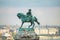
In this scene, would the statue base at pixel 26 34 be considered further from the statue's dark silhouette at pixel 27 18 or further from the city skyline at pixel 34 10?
the city skyline at pixel 34 10

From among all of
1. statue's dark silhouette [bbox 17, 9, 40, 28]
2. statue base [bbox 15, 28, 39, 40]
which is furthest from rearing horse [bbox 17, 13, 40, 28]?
statue base [bbox 15, 28, 39, 40]

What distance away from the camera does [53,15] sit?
3.79m

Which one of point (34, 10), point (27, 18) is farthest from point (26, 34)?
point (34, 10)

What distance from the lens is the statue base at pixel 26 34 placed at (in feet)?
11.3

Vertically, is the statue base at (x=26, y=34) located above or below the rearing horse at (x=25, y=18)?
below

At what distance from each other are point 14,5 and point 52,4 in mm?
712

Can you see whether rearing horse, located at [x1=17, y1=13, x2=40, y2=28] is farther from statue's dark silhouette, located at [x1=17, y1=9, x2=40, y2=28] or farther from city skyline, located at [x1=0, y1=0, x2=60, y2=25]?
city skyline, located at [x1=0, y1=0, x2=60, y2=25]

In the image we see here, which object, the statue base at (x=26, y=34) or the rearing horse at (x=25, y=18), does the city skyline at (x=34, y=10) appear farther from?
the statue base at (x=26, y=34)

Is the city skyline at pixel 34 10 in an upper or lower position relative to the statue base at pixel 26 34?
upper

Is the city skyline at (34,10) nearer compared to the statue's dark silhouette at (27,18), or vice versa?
the statue's dark silhouette at (27,18)

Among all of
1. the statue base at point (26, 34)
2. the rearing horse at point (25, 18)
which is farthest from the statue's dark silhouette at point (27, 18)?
the statue base at point (26, 34)

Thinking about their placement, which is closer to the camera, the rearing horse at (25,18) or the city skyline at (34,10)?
the rearing horse at (25,18)

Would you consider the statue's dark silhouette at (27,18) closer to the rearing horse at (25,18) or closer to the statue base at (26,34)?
the rearing horse at (25,18)

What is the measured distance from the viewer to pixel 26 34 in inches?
137
